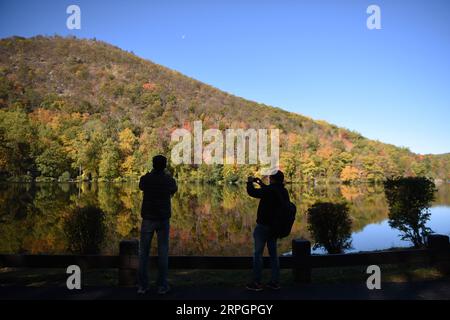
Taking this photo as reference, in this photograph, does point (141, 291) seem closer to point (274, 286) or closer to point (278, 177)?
point (274, 286)

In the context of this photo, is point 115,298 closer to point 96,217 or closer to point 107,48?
point 96,217

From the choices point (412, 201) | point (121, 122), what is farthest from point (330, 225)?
point (121, 122)

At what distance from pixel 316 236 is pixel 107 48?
17830cm

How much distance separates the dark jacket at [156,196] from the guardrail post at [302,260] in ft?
6.47

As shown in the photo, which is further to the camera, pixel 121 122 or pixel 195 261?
pixel 121 122

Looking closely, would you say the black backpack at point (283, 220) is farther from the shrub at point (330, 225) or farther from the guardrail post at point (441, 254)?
the shrub at point (330, 225)

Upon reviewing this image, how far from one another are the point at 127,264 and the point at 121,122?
9757cm

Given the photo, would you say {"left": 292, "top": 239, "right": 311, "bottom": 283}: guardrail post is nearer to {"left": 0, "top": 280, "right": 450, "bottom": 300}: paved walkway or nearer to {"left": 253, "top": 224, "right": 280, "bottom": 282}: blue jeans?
{"left": 0, "top": 280, "right": 450, "bottom": 300}: paved walkway

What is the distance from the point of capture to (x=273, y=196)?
15.0ft

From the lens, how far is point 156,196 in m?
4.53

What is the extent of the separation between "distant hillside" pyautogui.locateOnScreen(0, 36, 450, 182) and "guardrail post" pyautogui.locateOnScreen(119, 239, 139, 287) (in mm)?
51646

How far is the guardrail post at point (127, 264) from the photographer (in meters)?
4.84

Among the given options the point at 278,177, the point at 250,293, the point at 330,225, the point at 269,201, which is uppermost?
the point at 278,177
